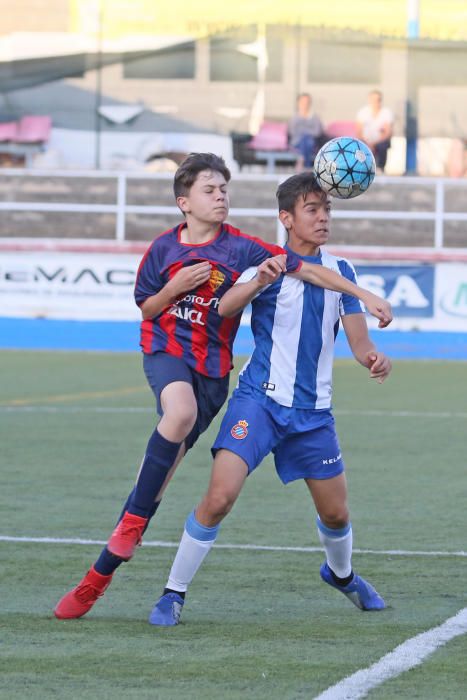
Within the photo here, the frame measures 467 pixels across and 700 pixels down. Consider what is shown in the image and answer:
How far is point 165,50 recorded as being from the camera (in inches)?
945

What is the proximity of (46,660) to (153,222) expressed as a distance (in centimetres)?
1744

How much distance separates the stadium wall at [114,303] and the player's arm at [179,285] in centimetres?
1334

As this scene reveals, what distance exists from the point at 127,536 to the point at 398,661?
3.82ft

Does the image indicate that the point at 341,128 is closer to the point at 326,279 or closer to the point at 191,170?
the point at 191,170

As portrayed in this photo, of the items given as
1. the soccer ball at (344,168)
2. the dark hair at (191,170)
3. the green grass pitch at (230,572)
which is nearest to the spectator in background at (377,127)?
the green grass pitch at (230,572)

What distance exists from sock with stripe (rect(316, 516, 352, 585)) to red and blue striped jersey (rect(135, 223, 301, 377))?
72 cm

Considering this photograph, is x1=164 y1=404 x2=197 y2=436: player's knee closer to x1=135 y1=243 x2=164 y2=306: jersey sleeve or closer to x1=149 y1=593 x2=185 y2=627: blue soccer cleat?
x1=135 y1=243 x2=164 y2=306: jersey sleeve

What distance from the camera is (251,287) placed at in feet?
18.0

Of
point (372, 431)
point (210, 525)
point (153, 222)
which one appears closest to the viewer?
point (210, 525)

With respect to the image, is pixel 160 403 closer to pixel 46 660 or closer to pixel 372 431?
pixel 46 660

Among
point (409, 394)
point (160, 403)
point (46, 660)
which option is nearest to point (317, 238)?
point (160, 403)

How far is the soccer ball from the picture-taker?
19.1 ft

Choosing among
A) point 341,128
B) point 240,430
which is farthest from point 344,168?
point 341,128

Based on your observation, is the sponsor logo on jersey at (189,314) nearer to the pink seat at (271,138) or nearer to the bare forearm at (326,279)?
the bare forearm at (326,279)
